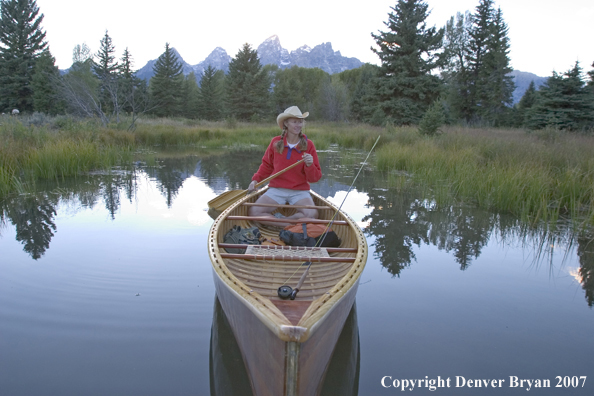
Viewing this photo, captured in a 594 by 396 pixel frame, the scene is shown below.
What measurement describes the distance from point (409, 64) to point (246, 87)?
52.6ft

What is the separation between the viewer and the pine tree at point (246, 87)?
34.2 meters

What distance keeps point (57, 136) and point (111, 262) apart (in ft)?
21.1

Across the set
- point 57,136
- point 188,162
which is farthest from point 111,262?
point 188,162

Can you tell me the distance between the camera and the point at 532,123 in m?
14.9

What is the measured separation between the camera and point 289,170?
466cm

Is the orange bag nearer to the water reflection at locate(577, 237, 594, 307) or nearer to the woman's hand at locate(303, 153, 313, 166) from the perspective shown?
the woman's hand at locate(303, 153, 313, 166)

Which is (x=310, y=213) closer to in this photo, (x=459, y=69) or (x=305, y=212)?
(x=305, y=212)

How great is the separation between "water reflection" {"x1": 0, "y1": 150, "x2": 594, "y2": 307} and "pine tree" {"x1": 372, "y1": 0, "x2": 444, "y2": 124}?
14.2m

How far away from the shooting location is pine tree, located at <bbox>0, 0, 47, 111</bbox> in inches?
1091

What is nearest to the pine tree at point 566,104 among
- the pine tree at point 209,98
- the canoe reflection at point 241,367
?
the canoe reflection at point 241,367

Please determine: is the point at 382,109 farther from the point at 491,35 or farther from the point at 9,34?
the point at 9,34

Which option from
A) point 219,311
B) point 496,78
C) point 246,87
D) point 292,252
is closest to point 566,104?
point 496,78

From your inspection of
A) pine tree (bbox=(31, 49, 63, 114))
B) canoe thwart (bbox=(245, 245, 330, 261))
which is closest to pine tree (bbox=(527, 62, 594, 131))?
canoe thwart (bbox=(245, 245, 330, 261))

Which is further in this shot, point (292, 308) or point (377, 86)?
point (377, 86)
